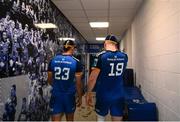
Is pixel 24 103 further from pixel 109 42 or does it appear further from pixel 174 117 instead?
A: pixel 174 117

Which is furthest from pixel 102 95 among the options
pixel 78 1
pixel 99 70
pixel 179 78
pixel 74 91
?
pixel 78 1

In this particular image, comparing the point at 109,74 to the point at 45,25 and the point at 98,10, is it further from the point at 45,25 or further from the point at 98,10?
the point at 98,10

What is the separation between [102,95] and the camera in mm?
3045

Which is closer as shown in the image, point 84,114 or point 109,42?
point 109,42

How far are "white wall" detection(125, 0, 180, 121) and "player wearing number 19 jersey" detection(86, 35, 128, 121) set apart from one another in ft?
2.26

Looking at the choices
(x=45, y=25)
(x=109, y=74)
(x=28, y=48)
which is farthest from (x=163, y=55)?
(x=45, y=25)

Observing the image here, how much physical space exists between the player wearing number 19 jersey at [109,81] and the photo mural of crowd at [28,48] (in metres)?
1.10

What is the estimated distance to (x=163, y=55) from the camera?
11.7 feet

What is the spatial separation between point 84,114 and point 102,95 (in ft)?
10.1

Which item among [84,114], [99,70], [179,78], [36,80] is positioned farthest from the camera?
[84,114]

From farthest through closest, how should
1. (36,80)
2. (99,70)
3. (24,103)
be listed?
(36,80)
(24,103)
(99,70)

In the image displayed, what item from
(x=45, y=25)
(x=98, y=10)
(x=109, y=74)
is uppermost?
(x=98, y=10)

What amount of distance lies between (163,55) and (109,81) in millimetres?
1093

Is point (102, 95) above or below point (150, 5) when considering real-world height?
below
